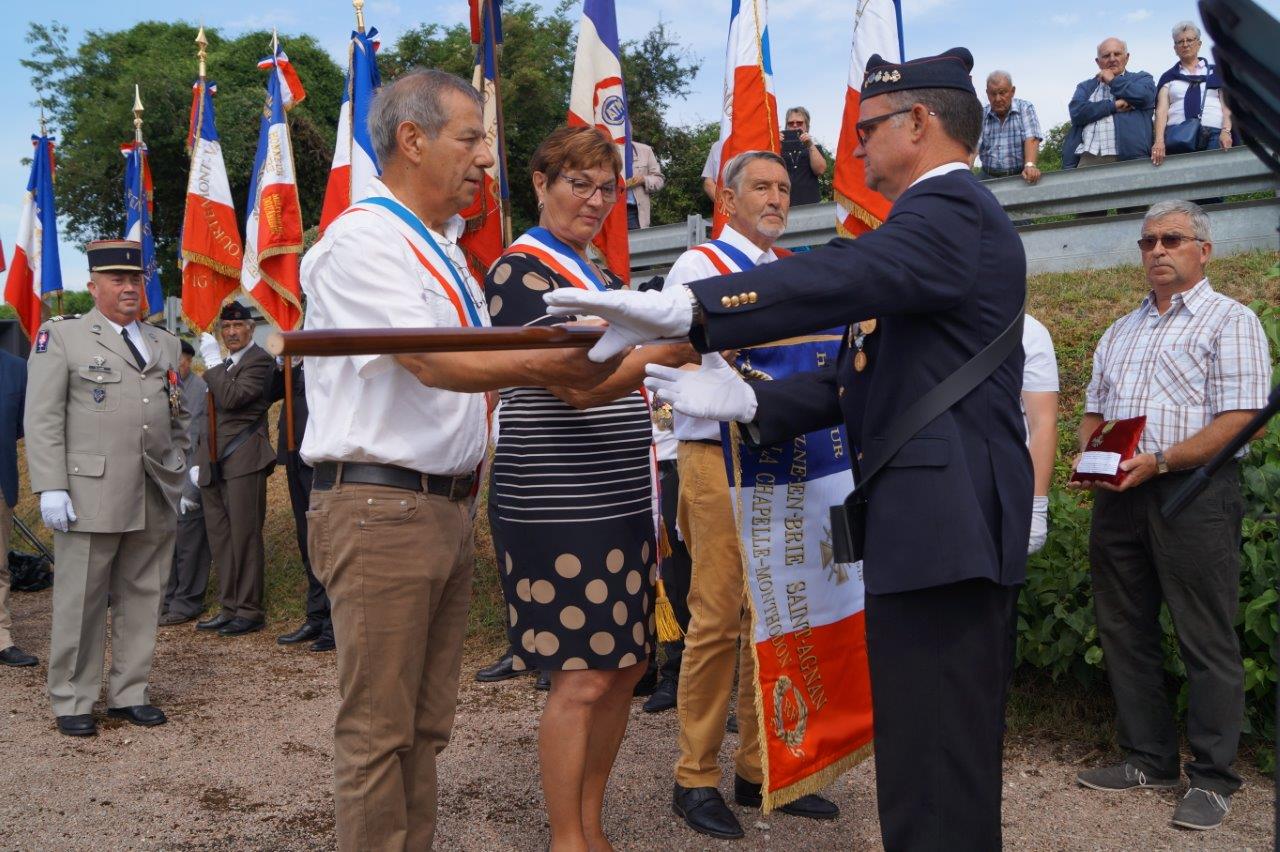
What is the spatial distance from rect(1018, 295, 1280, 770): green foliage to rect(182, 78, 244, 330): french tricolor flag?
7.04 m

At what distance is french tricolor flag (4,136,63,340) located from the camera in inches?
458

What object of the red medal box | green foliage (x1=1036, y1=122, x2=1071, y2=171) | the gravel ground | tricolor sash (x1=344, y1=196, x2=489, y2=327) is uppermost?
green foliage (x1=1036, y1=122, x2=1071, y2=171)

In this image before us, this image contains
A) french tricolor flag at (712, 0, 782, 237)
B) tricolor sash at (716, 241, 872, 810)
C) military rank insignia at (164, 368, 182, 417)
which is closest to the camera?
tricolor sash at (716, 241, 872, 810)

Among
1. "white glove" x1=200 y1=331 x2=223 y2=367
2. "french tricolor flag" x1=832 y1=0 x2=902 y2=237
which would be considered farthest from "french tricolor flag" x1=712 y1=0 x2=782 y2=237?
"white glove" x1=200 y1=331 x2=223 y2=367

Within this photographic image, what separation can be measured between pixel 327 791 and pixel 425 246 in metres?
2.73

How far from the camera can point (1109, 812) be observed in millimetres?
4059

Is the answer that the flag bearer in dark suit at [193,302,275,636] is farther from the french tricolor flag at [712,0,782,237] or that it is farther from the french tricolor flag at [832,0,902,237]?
the french tricolor flag at [832,0,902,237]

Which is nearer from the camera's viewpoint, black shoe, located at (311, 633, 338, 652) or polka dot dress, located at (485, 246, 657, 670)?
polka dot dress, located at (485, 246, 657, 670)

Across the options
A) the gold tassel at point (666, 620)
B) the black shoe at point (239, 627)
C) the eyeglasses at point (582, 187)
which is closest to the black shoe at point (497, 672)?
the gold tassel at point (666, 620)

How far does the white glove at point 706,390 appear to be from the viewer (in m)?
2.53

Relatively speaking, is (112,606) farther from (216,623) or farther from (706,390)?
(706,390)

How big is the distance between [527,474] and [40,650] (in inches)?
232

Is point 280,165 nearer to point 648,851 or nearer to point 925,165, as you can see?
point 648,851

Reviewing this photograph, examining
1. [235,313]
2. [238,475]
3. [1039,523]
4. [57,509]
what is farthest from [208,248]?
[1039,523]
